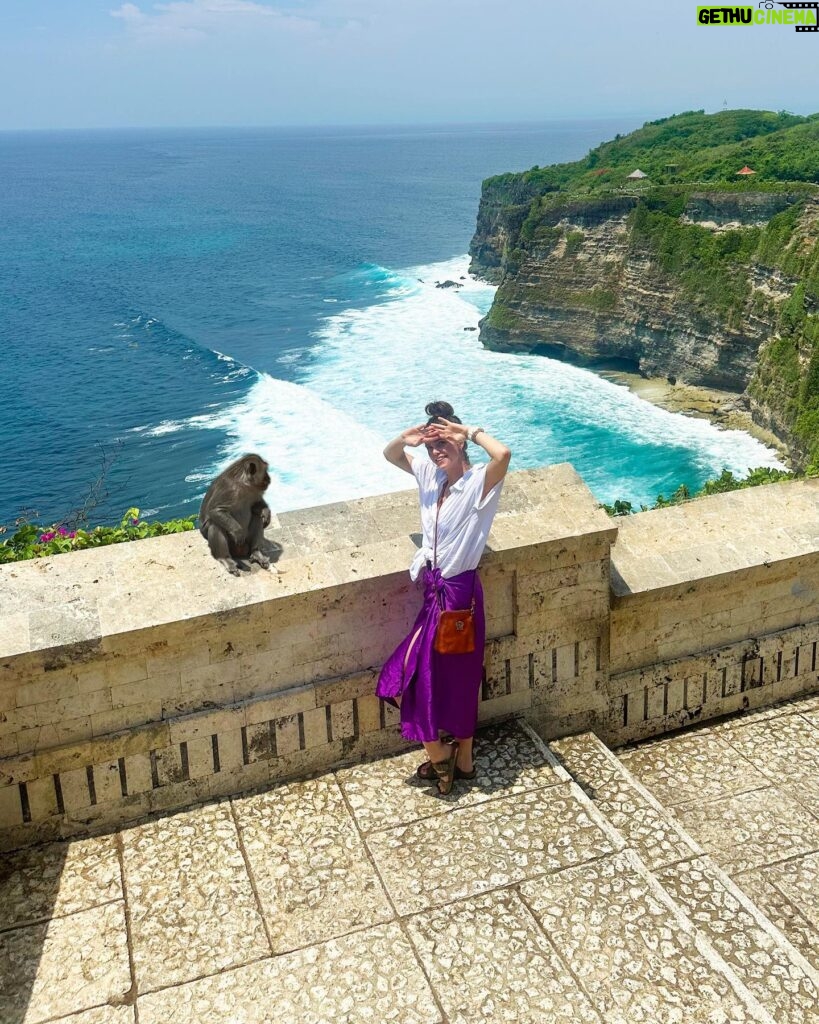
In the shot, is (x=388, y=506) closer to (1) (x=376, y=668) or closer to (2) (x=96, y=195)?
(1) (x=376, y=668)

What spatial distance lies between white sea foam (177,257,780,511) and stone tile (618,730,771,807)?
98.8 ft

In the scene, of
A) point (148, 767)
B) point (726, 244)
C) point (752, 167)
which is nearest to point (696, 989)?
point (148, 767)

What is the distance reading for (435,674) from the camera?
5410mm

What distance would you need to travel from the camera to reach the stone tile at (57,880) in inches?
192

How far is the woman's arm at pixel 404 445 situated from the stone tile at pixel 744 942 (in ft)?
8.89

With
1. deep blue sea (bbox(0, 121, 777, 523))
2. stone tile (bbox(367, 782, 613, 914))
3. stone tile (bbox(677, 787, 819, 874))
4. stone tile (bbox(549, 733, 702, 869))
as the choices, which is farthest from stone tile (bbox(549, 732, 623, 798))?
deep blue sea (bbox(0, 121, 777, 523))

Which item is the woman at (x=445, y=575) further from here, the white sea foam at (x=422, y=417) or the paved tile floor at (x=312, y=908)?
the white sea foam at (x=422, y=417)

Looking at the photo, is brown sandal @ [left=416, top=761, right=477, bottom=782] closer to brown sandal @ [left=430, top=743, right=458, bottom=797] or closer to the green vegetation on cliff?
brown sandal @ [left=430, top=743, right=458, bottom=797]

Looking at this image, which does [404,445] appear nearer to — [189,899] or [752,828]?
[189,899]

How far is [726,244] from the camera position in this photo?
5606 centimetres

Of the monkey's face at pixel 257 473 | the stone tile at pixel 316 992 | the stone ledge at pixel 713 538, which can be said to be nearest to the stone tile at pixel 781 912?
the stone ledge at pixel 713 538

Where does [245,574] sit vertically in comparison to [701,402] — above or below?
above

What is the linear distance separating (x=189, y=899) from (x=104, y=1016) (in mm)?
731

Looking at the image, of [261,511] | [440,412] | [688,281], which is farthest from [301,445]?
[440,412]
